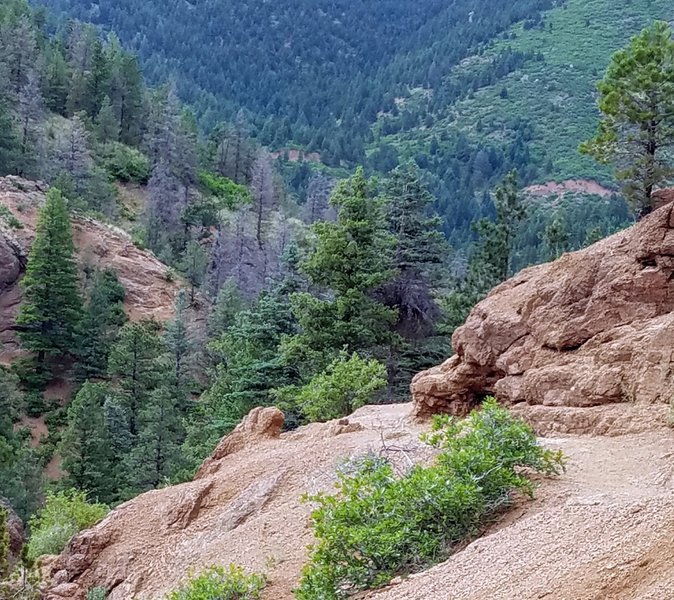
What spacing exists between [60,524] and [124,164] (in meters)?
47.9

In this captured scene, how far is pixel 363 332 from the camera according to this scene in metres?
24.9

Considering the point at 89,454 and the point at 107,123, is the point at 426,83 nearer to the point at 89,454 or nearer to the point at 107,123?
the point at 107,123

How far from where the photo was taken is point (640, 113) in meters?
18.0

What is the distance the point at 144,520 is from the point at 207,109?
12155cm

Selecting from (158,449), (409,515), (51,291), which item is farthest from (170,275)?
(409,515)

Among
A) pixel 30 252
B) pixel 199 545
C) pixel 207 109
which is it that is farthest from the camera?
pixel 207 109

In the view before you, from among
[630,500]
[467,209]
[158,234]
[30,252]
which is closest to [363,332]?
[630,500]

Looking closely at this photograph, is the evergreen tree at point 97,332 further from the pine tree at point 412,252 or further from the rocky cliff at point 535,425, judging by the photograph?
the rocky cliff at point 535,425

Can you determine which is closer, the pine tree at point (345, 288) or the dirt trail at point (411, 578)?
the dirt trail at point (411, 578)

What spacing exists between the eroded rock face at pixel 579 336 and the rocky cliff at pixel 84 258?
111 ft

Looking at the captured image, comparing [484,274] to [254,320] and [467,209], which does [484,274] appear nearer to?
[254,320]

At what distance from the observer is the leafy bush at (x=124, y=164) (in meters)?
62.3

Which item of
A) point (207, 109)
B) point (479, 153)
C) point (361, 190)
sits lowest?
point (361, 190)

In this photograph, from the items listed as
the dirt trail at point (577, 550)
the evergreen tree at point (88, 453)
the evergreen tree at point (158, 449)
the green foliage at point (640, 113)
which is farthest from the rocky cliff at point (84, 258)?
the dirt trail at point (577, 550)
